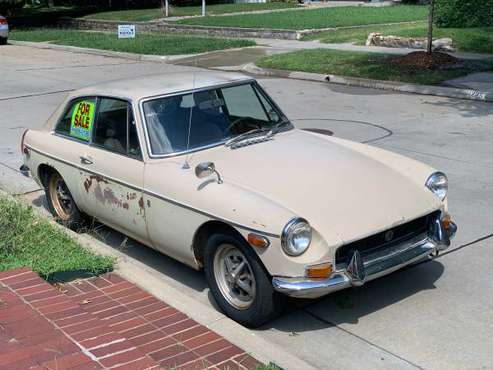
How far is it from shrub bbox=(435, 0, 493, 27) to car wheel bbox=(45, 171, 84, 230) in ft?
57.1

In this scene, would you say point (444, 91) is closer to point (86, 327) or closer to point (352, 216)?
point (352, 216)

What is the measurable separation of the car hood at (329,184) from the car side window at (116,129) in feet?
2.04

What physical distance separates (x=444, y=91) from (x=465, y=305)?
8470mm

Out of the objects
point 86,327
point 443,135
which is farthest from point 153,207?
point 443,135

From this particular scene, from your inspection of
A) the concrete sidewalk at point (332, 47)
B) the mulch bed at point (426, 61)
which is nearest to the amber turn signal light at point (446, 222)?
the mulch bed at point (426, 61)

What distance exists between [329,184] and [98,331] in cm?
175

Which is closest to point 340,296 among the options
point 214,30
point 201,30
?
point 214,30

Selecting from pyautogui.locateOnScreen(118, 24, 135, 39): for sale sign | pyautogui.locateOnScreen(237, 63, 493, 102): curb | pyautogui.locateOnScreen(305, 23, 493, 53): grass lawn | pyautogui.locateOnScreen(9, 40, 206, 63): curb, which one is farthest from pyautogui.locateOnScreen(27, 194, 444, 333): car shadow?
pyautogui.locateOnScreen(118, 24, 135, 39): for sale sign

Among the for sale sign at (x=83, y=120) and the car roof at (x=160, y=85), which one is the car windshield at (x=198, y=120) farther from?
the for sale sign at (x=83, y=120)

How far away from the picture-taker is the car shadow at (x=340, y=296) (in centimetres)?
441

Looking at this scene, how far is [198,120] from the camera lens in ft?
17.1

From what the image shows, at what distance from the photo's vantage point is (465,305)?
4.50m

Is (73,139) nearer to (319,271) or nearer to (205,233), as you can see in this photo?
(205,233)

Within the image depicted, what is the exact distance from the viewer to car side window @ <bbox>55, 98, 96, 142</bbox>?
5789 millimetres
